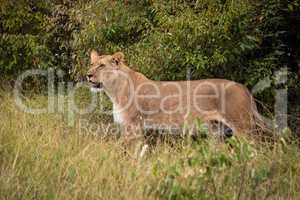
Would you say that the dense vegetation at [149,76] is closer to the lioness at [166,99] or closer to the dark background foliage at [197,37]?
the dark background foliage at [197,37]

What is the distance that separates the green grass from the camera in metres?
5.04

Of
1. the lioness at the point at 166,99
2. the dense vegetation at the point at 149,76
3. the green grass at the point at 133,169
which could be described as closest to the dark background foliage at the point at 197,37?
the dense vegetation at the point at 149,76

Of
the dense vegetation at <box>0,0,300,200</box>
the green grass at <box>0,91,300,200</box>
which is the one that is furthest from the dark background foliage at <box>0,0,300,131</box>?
the green grass at <box>0,91,300,200</box>

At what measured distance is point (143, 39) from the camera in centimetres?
948

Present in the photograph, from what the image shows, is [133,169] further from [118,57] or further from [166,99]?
[118,57]

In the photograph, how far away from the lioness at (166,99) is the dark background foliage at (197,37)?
38 centimetres

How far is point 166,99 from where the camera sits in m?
8.69

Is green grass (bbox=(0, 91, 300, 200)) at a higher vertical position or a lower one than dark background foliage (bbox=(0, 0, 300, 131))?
lower

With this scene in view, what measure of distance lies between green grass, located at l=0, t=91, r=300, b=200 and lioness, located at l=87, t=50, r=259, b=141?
1.52 ft

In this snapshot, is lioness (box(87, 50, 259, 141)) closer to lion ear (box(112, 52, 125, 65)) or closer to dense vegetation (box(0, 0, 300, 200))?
lion ear (box(112, 52, 125, 65))

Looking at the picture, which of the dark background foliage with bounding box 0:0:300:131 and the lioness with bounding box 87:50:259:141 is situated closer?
the lioness with bounding box 87:50:259:141

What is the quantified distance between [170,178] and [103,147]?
285 centimetres

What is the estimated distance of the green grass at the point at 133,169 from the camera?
5043mm

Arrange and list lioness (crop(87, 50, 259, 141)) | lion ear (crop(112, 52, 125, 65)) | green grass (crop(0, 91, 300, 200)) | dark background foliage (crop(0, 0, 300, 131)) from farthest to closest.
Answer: lion ear (crop(112, 52, 125, 65)) → dark background foliage (crop(0, 0, 300, 131)) → lioness (crop(87, 50, 259, 141)) → green grass (crop(0, 91, 300, 200))
